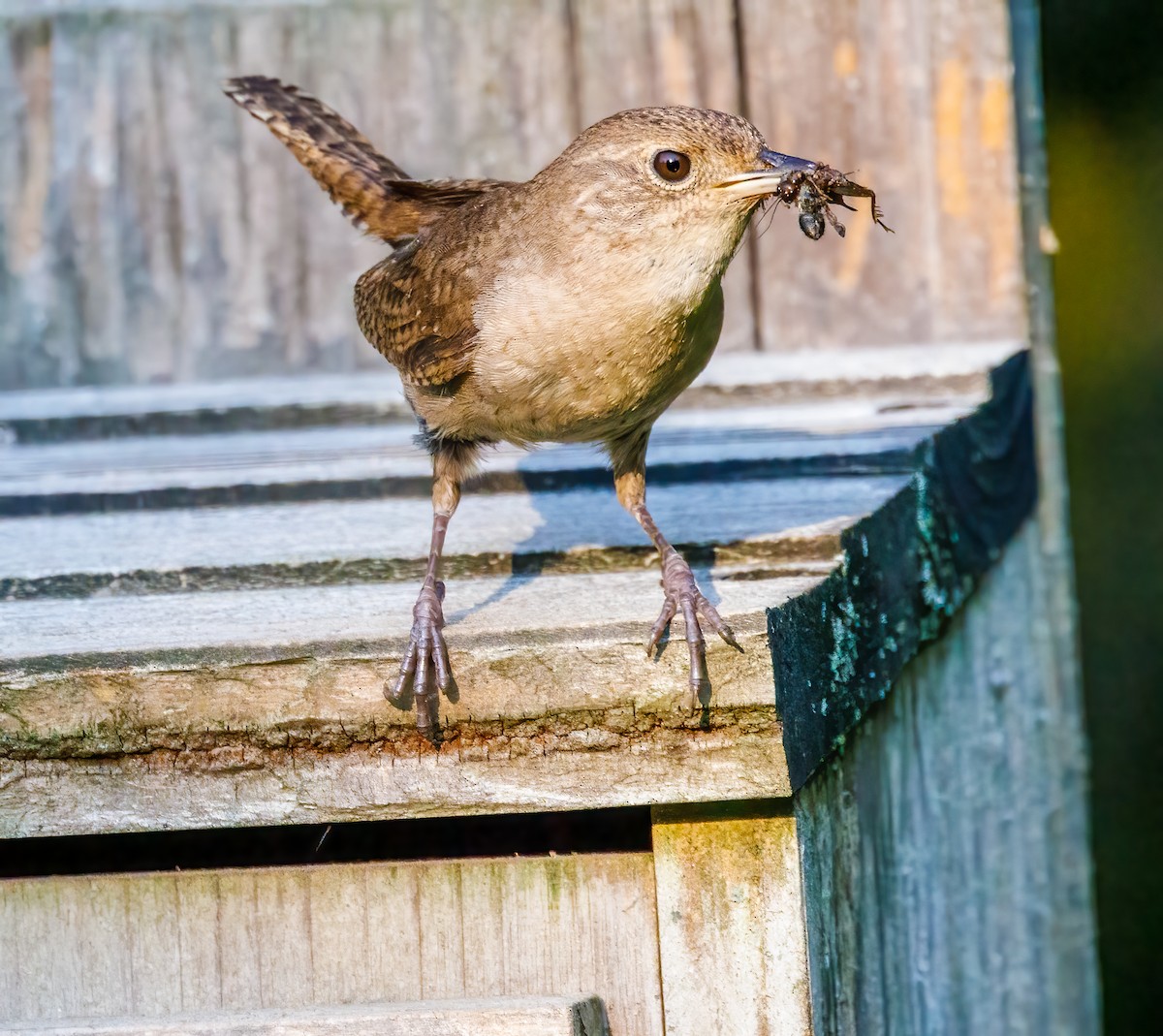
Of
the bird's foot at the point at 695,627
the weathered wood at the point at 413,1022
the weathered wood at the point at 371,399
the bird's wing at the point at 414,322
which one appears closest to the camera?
the bird's foot at the point at 695,627

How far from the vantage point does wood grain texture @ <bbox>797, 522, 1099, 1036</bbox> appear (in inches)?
89.2

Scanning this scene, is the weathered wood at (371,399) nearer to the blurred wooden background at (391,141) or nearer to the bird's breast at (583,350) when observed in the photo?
the blurred wooden background at (391,141)

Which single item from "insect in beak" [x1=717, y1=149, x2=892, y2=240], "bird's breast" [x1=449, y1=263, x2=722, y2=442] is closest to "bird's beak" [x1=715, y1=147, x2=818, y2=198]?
"insect in beak" [x1=717, y1=149, x2=892, y2=240]

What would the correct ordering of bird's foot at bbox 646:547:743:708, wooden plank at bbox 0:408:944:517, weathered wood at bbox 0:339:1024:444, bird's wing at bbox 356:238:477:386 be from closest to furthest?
bird's foot at bbox 646:547:743:708, bird's wing at bbox 356:238:477:386, wooden plank at bbox 0:408:944:517, weathered wood at bbox 0:339:1024:444

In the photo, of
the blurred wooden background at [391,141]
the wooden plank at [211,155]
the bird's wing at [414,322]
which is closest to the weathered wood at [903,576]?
the blurred wooden background at [391,141]

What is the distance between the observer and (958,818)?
10.7 feet

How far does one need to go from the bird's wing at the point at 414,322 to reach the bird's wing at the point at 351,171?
15cm

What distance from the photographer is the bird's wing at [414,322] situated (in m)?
2.62

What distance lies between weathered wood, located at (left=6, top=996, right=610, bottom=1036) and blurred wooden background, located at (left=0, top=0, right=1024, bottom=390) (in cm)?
266

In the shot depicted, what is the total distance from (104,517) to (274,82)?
3.39ft

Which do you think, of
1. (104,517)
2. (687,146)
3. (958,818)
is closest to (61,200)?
(104,517)

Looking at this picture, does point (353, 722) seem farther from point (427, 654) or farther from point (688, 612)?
point (688, 612)

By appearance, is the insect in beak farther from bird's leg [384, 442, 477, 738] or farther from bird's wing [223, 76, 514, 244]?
bird's wing [223, 76, 514, 244]

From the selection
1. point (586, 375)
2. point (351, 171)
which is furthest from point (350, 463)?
point (586, 375)
